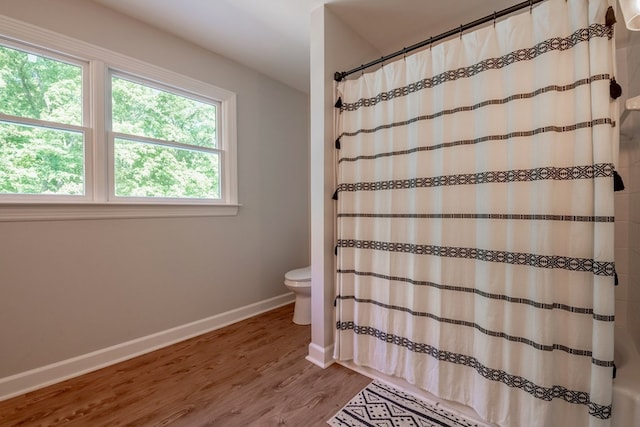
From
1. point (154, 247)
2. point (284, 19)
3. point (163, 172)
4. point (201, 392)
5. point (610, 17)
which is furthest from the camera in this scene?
point (163, 172)

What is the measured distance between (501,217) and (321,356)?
4.46ft

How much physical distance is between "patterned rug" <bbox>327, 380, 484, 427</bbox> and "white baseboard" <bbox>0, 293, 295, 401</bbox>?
1.38 meters

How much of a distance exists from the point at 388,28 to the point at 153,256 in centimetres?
242

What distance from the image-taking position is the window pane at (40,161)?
1491 mm

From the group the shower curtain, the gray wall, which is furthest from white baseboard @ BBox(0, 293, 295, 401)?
the shower curtain

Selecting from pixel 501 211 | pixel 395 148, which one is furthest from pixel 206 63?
pixel 501 211

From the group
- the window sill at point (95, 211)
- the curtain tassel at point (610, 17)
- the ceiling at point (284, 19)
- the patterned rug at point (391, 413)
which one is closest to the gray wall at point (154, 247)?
the window sill at point (95, 211)

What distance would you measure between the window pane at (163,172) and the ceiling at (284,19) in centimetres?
88

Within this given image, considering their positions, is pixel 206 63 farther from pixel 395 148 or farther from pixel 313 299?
pixel 313 299

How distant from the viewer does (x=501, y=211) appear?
3.98 feet

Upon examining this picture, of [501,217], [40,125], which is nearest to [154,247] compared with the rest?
[40,125]

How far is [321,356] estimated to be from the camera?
1767 millimetres

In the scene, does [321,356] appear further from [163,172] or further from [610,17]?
[610,17]

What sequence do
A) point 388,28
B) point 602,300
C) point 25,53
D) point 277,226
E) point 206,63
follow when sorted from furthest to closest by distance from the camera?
point 277,226 < point 206,63 < point 388,28 < point 25,53 < point 602,300
